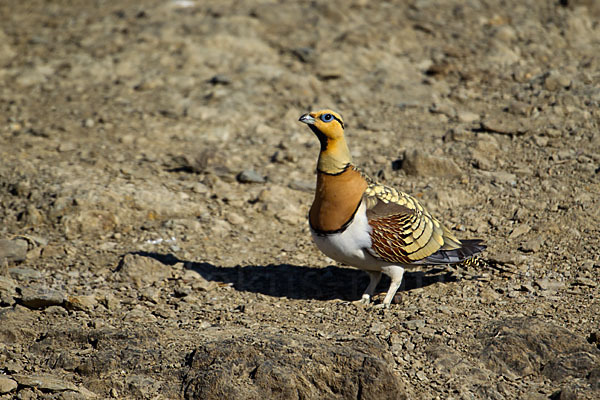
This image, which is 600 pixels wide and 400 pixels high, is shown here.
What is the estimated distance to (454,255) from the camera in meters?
6.44

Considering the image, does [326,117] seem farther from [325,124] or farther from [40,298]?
[40,298]

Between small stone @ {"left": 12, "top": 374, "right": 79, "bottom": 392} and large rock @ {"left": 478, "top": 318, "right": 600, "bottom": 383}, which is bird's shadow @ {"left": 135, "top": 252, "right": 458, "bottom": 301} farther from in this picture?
small stone @ {"left": 12, "top": 374, "right": 79, "bottom": 392}

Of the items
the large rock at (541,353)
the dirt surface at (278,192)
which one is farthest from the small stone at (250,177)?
the large rock at (541,353)

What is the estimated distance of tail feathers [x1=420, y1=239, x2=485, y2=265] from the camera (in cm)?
638

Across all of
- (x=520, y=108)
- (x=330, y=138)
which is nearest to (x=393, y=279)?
(x=330, y=138)

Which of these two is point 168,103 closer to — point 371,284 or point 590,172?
point 371,284

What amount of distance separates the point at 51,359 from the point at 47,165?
3.85 metres

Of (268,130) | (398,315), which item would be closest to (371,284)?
(398,315)

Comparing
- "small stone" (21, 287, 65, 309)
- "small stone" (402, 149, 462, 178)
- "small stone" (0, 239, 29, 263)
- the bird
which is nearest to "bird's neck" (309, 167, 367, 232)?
the bird

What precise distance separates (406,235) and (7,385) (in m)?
3.39

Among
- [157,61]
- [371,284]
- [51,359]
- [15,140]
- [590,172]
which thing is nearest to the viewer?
[51,359]

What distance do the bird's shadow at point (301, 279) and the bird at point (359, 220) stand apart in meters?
0.43

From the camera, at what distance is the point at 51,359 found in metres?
5.40

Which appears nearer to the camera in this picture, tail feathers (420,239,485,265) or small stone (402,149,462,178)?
tail feathers (420,239,485,265)
